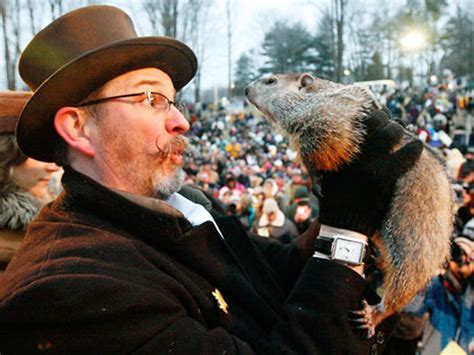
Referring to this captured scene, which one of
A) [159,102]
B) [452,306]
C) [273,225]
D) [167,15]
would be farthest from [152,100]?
[167,15]

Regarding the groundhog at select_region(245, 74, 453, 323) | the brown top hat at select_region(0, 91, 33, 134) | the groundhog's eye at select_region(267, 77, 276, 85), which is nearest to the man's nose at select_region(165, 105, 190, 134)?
the groundhog at select_region(245, 74, 453, 323)

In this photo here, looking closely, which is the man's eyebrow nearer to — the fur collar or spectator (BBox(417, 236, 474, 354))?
the fur collar

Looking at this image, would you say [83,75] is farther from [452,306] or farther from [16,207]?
[452,306]

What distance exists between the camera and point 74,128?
162cm

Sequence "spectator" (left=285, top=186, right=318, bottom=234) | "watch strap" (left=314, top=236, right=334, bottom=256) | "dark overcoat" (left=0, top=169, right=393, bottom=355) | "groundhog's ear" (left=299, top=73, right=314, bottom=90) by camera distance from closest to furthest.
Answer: "dark overcoat" (left=0, top=169, right=393, bottom=355) < "watch strap" (left=314, top=236, right=334, bottom=256) < "groundhog's ear" (left=299, top=73, right=314, bottom=90) < "spectator" (left=285, top=186, right=318, bottom=234)

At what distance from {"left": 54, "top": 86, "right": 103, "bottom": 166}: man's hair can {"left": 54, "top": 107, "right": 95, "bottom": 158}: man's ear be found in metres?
0.02

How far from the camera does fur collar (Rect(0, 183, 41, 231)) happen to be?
2092 millimetres

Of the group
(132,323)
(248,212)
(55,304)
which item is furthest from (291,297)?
(248,212)

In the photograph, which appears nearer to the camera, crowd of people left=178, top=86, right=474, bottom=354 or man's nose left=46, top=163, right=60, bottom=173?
man's nose left=46, top=163, right=60, bottom=173

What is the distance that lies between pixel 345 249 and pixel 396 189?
1.03 feet

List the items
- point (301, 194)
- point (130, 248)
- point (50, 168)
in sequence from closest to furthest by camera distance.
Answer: point (130, 248) → point (50, 168) → point (301, 194)

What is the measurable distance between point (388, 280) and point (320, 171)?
0.49 metres

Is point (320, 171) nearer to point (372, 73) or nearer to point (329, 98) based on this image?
point (329, 98)

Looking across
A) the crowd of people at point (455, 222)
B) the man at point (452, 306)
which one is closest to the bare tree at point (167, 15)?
the crowd of people at point (455, 222)
